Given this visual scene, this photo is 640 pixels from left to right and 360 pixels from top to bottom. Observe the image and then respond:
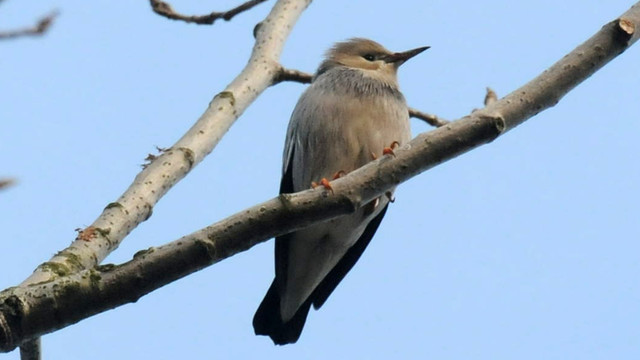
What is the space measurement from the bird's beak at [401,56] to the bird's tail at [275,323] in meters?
2.05

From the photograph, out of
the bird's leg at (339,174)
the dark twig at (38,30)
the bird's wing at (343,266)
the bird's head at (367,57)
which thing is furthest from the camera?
the bird's head at (367,57)

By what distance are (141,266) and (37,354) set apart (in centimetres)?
70

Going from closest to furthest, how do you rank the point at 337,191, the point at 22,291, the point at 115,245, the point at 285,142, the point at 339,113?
the point at 22,291 → the point at 337,191 → the point at 115,245 → the point at 339,113 → the point at 285,142

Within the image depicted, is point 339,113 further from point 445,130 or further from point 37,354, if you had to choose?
point 37,354

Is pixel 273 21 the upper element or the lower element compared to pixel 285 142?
upper

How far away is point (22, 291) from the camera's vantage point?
129 inches

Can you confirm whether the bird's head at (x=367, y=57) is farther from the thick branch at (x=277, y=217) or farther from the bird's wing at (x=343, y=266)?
the thick branch at (x=277, y=217)

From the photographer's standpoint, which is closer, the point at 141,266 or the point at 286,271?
the point at 141,266

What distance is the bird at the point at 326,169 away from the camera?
6059mm

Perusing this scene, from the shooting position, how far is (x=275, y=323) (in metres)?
6.37

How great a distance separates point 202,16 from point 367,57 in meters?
1.50

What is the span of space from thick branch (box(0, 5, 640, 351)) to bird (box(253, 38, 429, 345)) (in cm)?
219

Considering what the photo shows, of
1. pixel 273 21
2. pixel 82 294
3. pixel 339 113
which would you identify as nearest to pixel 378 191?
pixel 82 294

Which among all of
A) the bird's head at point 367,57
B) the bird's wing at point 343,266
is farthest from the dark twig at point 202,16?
the bird's wing at point 343,266
